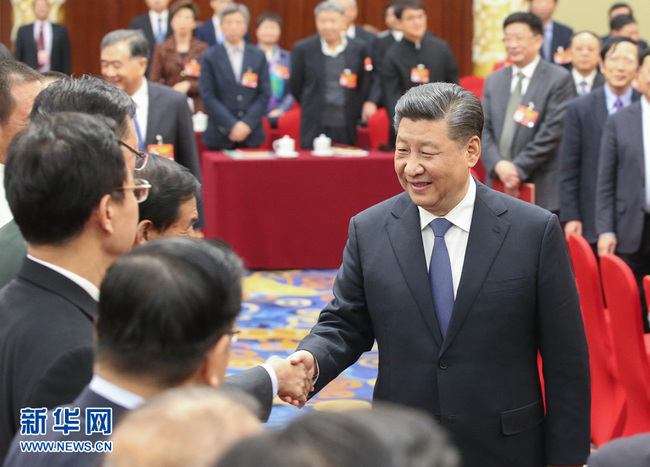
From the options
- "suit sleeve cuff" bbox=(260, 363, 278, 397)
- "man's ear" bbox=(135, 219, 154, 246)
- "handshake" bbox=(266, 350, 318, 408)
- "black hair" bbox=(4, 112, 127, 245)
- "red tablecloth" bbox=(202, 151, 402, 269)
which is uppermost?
"black hair" bbox=(4, 112, 127, 245)

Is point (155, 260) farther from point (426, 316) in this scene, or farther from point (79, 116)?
point (426, 316)

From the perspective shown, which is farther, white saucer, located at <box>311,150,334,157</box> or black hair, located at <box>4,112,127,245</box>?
white saucer, located at <box>311,150,334,157</box>

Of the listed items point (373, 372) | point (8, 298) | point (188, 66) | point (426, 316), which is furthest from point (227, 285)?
point (188, 66)

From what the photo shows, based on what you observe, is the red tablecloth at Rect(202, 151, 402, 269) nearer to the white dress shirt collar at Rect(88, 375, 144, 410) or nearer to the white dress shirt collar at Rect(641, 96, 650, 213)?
the white dress shirt collar at Rect(641, 96, 650, 213)

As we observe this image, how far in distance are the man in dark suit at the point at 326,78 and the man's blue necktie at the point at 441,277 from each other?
5675 mm

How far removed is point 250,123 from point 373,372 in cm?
331

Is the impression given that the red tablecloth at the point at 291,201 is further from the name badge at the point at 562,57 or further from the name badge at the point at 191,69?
the name badge at the point at 562,57

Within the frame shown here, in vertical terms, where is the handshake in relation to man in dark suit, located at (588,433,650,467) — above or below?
below

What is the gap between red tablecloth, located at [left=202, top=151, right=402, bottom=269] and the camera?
6.64 metres

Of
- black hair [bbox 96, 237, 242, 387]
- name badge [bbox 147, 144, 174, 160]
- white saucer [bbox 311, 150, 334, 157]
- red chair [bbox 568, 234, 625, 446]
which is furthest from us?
white saucer [bbox 311, 150, 334, 157]

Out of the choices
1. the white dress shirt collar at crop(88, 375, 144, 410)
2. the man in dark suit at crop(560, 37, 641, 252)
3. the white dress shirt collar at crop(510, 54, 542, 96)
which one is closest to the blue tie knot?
the white dress shirt collar at crop(88, 375, 144, 410)

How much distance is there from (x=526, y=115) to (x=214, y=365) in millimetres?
4744

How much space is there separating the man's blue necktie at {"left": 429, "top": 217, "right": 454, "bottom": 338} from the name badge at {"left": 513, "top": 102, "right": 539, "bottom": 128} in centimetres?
355

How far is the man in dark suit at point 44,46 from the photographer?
1048cm
